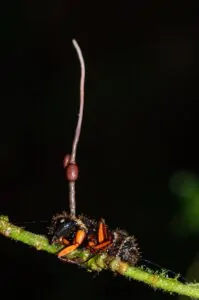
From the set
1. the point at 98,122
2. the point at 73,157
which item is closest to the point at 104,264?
the point at 73,157

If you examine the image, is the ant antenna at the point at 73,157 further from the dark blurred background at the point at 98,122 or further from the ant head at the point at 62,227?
the dark blurred background at the point at 98,122

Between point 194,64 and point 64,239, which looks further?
point 194,64

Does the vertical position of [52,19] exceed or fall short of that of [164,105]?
it exceeds it

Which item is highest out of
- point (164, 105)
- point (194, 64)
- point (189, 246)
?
point (194, 64)

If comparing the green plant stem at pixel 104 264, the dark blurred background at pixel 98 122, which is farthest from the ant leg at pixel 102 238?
the dark blurred background at pixel 98 122

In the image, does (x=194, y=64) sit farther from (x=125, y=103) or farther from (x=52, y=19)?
(x=52, y=19)

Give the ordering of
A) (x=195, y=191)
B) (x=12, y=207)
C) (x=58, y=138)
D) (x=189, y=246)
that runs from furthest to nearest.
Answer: (x=58, y=138)
(x=12, y=207)
(x=189, y=246)
(x=195, y=191)

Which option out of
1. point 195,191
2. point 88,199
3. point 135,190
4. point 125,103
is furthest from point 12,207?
point 195,191
